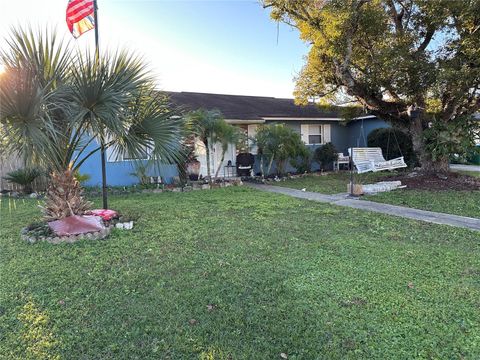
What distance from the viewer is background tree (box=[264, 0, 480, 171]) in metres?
8.62

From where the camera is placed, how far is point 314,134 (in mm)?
16688

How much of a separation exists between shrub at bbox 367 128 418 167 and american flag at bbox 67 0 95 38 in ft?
44.9

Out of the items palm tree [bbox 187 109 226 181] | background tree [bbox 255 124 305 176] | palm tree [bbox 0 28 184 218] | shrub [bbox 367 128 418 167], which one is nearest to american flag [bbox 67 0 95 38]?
palm tree [bbox 0 28 184 218]

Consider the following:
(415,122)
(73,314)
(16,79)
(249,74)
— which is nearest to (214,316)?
(73,314)

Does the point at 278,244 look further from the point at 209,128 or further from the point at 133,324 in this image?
the point at 209,128

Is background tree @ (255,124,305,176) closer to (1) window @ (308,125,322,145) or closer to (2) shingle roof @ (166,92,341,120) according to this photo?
(2) shingle roof @ (166,92,341,120)

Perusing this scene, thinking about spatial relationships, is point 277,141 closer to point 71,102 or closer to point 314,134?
point 314,134

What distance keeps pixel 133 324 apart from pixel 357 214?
5501 millimetres

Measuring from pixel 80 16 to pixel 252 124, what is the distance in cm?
851

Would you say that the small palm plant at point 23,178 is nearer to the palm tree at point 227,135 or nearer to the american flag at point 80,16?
the american flag at point 80,16

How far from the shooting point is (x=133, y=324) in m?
2.89

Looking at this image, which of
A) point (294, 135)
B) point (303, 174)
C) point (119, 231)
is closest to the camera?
point (119, 231)

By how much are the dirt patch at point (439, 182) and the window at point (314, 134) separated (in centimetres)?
560

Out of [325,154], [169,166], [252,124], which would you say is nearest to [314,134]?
[325,154]
